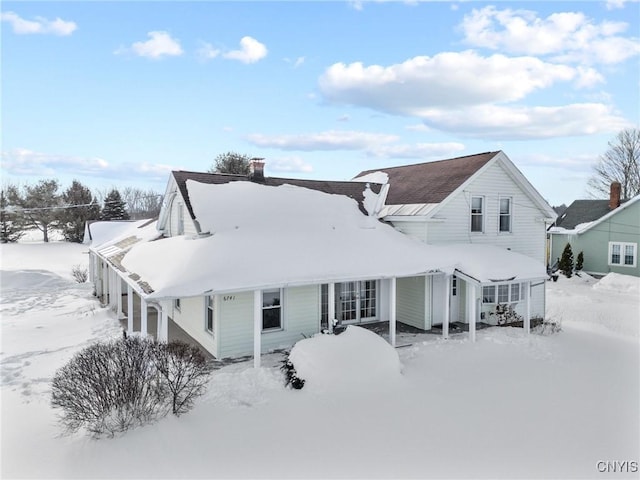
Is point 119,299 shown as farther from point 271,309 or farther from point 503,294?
point 503,294

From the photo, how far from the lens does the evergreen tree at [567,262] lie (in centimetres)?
2817

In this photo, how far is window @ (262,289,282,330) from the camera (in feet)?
40.7

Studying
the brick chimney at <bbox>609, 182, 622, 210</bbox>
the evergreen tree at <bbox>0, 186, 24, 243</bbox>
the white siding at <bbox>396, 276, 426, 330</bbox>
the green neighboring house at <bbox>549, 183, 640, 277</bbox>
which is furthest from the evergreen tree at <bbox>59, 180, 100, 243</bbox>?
the brick chimney at <bbox>609, 182, 622, 210</bbox>

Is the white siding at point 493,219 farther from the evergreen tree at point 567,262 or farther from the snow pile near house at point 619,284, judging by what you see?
the evergreen tree at point 567,262

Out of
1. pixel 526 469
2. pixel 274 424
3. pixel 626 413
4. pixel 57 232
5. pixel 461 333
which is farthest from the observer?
pixel 57 232

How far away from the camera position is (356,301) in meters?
15.0

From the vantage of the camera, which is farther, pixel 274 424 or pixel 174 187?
pixel 174 187

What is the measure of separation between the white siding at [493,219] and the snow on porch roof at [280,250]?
88cm

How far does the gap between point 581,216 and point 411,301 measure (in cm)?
2324

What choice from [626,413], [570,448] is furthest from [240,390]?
[626,413]

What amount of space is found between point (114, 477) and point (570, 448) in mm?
7561

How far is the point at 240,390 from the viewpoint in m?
9.35

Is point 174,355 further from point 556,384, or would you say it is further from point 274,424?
point 556,384

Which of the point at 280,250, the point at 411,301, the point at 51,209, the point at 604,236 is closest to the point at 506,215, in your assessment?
the point at 411,301
